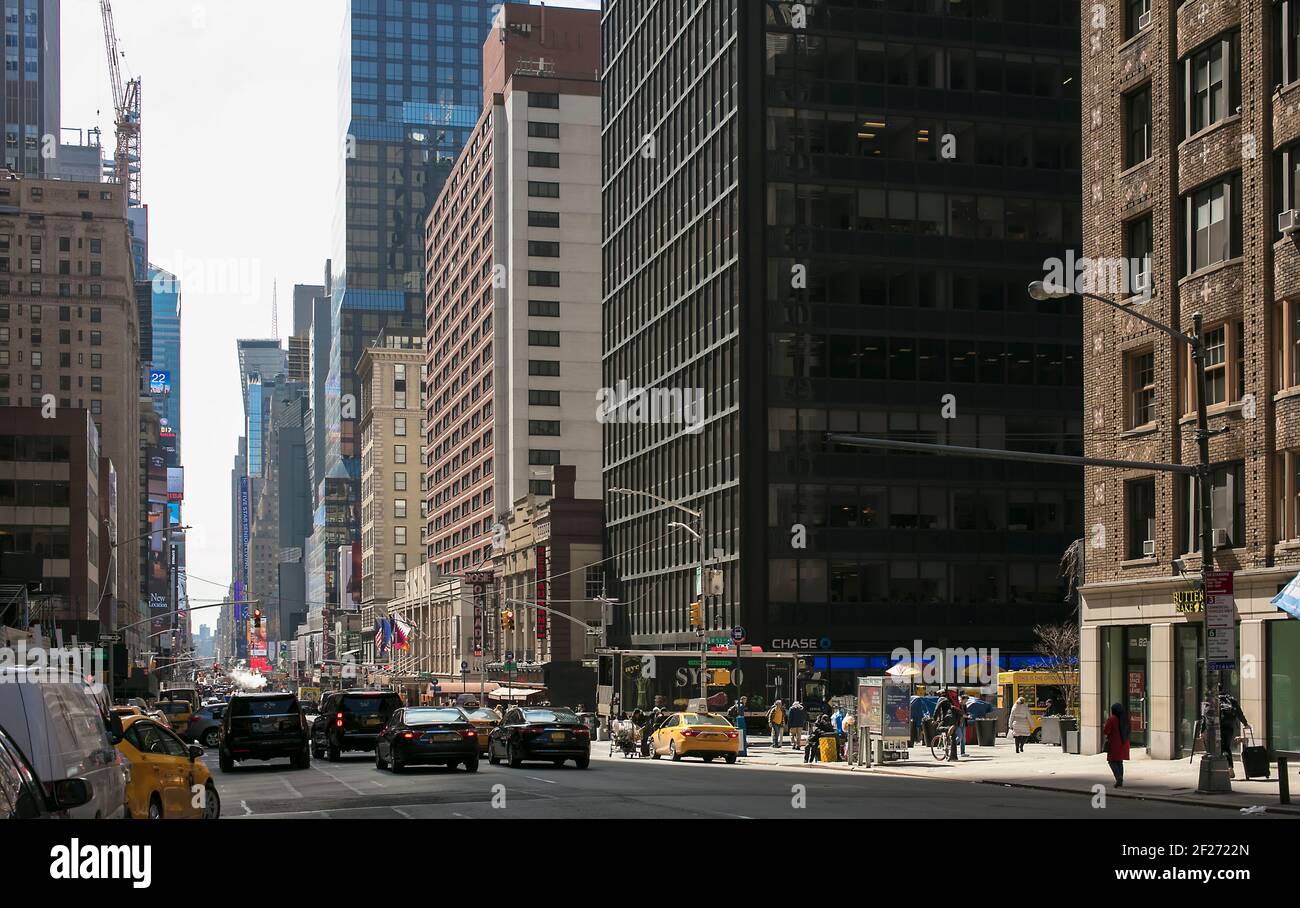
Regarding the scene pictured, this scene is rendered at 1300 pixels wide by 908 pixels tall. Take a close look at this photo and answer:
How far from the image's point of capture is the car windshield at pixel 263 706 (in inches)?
1532

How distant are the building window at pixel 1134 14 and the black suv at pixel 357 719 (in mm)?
26884

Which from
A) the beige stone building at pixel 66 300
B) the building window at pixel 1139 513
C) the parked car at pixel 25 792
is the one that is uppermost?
the beige stone building at pixel 66 300

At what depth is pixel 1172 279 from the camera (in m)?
41.0

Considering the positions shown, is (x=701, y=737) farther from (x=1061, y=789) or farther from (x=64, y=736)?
(x=64, y=736)

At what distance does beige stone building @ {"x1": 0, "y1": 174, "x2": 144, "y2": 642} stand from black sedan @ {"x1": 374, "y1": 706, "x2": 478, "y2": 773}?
146847 millimetres

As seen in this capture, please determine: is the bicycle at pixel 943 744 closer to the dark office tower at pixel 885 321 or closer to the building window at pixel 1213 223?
the building window at pixel 1213 223

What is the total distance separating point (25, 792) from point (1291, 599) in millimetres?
28621

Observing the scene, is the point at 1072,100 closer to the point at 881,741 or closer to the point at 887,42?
the point at 887,42

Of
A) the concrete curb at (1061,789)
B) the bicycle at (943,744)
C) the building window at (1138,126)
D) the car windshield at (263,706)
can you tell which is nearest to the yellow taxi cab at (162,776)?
the concrete curb at (1061,789)

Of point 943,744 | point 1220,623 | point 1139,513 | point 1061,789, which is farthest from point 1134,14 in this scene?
point 1061,789

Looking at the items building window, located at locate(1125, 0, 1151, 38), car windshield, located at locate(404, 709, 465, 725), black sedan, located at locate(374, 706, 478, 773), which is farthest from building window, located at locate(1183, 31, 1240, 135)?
black sedan, located at locate(374, 706, 478, 773)
